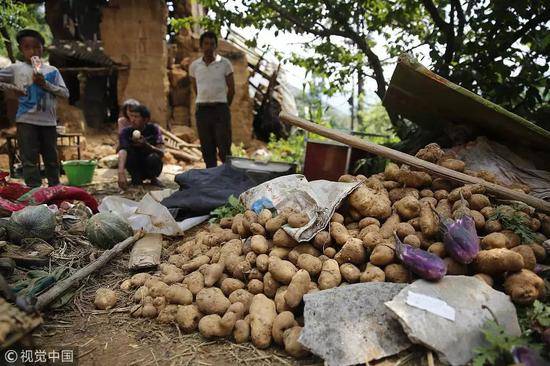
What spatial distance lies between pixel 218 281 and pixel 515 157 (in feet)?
8.85

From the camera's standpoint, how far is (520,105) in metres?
3.58

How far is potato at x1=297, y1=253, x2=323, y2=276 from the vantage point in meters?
2.06

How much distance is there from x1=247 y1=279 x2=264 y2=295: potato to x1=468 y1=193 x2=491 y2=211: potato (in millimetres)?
1431

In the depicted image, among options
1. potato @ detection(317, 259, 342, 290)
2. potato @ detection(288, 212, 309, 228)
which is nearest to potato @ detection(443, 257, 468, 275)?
potato @ detection(317, 259, 342, 290)

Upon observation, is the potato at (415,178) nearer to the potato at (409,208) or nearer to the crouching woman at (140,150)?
the potato at (409,208)

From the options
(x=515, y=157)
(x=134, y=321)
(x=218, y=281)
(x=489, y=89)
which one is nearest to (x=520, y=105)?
(x=489, y=89)

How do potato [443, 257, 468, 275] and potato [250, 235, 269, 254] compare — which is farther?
potato [250, 235, 269, 254]

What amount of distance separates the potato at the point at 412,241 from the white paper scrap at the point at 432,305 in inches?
15.3

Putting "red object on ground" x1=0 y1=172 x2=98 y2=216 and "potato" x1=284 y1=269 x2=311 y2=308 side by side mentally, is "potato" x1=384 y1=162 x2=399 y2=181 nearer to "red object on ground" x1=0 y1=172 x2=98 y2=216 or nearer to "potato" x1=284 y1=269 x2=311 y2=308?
"potato" x1=284 y1=269 x2=311 y2=308

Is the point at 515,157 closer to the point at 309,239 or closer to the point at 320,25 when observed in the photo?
the point at 309,239

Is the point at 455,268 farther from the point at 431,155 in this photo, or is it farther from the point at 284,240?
the point at 431,155

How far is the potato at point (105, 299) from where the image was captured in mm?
2172

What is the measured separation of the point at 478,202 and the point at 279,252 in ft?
4.28

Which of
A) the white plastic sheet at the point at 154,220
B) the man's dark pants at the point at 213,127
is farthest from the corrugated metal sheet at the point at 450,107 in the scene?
the man's dark pants at the point at 213,127
